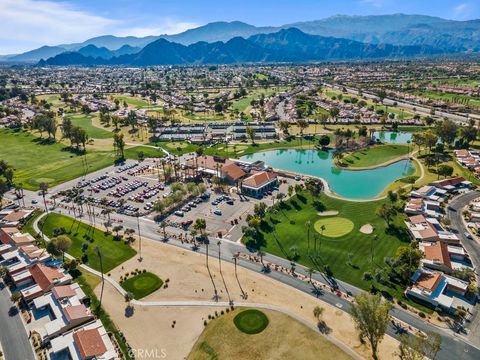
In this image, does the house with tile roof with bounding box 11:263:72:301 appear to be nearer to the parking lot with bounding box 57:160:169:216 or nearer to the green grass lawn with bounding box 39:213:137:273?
the green grass lawn with bounding box 39:213:137:273

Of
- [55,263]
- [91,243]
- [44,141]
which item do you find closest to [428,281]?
[91,243]

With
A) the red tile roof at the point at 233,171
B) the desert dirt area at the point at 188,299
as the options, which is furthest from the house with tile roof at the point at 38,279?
the red tile roof at the point at 233,171

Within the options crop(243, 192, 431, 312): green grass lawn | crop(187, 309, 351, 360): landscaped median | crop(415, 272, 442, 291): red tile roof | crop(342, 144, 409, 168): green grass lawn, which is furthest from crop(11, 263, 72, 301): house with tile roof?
crop(342, 144, 409, 168): green grass lawn

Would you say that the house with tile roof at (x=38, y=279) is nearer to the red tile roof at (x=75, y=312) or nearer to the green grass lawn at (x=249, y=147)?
the red tile roof at (x=75, y=312)

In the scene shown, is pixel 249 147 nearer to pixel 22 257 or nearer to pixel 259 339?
pixel 22 257

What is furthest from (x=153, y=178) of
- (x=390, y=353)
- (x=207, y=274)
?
(x=390, y=353)
